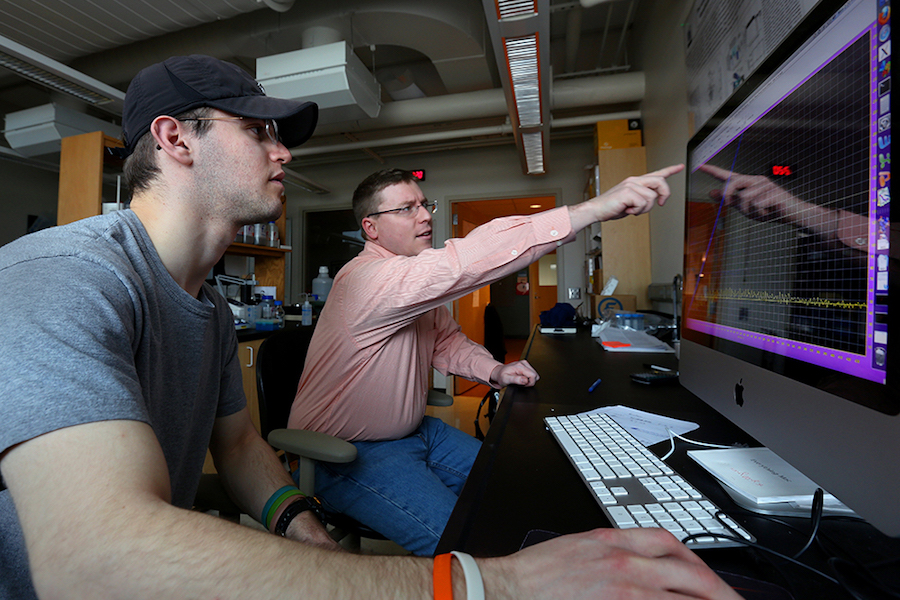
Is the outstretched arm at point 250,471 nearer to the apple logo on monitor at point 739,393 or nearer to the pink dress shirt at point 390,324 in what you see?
the pink dress shirt at point 390,324

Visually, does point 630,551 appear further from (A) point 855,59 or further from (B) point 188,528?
(A) point 855,59

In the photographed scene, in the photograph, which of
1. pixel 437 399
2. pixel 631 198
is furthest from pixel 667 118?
pixel 437 399

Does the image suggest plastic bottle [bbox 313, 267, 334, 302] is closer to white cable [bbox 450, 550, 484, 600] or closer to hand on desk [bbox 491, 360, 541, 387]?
hand on desk [bbox 491, 360, 541, 387]

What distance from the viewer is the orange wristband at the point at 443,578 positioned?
12.9 inches

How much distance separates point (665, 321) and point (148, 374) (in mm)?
2479

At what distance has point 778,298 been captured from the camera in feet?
1.72

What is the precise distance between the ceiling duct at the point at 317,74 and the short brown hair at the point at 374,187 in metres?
1.36

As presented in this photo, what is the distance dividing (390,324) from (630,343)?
1.14 meters

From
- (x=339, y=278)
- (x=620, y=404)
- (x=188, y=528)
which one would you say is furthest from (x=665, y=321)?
(x=188, y=528)

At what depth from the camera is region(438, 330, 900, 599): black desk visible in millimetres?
407

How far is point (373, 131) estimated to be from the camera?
14.4 ft

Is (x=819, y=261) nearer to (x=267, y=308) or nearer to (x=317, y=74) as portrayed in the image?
(x=317, y=74)

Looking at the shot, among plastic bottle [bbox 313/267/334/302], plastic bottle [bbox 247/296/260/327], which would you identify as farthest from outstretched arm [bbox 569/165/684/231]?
plastic bottle [bbox 313/267/334/302]

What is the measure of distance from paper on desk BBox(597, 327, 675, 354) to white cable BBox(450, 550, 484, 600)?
5.05 ft
